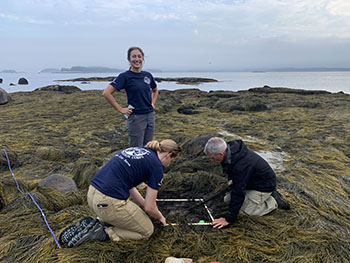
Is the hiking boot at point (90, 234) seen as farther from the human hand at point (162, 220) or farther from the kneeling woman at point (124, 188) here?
the human hand at point (162, 220)

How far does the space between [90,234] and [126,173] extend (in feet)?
2.39

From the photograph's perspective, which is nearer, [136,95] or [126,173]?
[126,173]

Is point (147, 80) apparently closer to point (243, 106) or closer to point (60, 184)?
→ point (60, 184)

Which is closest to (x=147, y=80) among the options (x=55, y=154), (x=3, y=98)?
(x=55, y=154)

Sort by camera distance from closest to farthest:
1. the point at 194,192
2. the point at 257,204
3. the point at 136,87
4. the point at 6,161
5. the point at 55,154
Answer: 1. the point at 257,204
2. the point at 194,192
3. the point at 136,87
4. the point at 6,161
5. the point at 55,154

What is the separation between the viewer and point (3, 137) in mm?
6883

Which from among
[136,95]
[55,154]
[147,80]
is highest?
[147,80]

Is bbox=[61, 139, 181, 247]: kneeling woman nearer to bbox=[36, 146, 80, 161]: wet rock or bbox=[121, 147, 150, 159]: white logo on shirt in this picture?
bbox=[121, 147, 150, 159]: white logo on shirt

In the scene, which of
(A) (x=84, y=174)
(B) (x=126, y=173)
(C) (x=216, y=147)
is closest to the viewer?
(B) (x=126, y=173)

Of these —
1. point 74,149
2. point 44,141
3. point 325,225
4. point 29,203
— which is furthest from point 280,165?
point 44,141

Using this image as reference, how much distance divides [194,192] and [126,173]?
167cm

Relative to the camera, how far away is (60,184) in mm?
3807

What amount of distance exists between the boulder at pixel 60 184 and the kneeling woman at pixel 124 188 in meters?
1.58

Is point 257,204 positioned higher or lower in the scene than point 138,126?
lower
